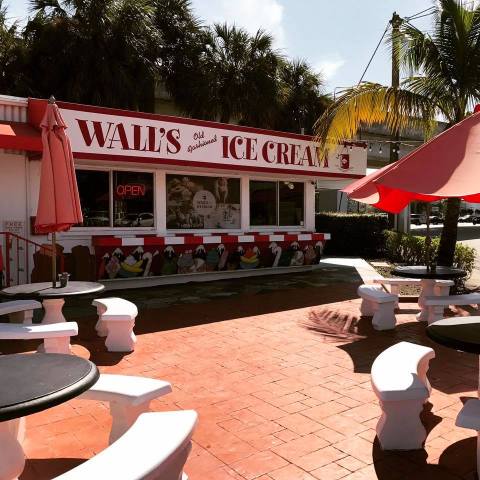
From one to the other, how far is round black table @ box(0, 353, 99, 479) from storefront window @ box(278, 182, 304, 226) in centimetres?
1062

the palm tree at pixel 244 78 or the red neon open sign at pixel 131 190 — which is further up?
the palm tree at pixel 244 78

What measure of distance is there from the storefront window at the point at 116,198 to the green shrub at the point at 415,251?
6.88m

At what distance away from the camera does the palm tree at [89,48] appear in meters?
19.5

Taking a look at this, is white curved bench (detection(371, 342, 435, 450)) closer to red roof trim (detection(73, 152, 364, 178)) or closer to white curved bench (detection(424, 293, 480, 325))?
white curved bench (detection(424, 293, 480, 325))

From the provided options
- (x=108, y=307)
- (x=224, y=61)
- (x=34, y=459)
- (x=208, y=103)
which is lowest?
(x=34, y=459)

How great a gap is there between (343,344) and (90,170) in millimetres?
6419

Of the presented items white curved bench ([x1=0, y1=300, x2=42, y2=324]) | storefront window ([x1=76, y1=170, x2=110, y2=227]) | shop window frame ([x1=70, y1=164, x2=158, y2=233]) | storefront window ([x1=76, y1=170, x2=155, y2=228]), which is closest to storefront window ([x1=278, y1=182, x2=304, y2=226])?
shop window frame ([x1=70, y1=164, x2=158, y2=233])

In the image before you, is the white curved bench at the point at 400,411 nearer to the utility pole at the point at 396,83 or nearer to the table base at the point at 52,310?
the table base at the point at 52,310

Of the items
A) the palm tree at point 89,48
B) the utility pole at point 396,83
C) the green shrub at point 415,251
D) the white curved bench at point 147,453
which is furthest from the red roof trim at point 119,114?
the palm tree at point 89,48

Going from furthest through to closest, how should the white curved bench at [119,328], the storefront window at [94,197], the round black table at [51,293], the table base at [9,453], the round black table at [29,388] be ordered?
1. the storefront window at [94,197]
2. the white curved bench at [119,328]
3. the round black table at [51,293]
4. the table base at [9,453]
5. the round black table at [29,388]

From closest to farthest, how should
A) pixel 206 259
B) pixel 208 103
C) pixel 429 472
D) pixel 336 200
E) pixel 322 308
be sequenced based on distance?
pixel 429 472 → pixel 322 308 → pixel 206 259 → pixel 208 103 → pixel 336 200

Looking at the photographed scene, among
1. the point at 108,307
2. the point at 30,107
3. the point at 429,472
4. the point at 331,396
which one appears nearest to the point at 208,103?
the point at 30,107

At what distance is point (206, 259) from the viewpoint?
36.5 feet

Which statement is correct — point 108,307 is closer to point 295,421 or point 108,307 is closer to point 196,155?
point 295,421
